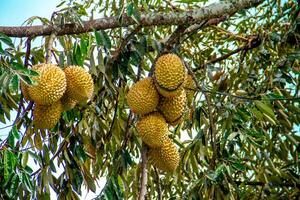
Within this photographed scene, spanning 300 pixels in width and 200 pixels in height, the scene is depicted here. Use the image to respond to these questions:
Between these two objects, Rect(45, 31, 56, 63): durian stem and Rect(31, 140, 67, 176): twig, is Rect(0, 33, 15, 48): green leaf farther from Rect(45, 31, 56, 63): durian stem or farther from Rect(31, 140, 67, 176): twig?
Rect(31, 140, 67, 176): twig

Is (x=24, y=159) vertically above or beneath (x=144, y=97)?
beneath

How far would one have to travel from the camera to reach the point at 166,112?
2.02m

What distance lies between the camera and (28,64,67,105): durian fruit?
5.76 ft

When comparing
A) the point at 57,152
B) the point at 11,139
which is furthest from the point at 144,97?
the point at 57,152

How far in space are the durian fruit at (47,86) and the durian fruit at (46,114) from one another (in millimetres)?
57

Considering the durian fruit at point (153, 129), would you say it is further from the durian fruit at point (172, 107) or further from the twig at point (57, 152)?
the twig at point (57, 152)

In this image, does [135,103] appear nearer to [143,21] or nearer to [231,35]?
[143,21]

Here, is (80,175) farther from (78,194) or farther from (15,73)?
(15,73)

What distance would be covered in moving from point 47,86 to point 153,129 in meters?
0.40

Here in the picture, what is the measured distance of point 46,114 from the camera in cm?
186

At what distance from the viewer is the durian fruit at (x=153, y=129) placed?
1.91 m

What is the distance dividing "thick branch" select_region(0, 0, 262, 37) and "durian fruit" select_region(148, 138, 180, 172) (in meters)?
0.44

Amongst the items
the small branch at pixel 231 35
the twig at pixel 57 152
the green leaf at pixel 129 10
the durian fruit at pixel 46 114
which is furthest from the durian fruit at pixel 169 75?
the small branch at pixel 231 35

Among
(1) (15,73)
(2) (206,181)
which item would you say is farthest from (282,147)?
(1) (15,73)
